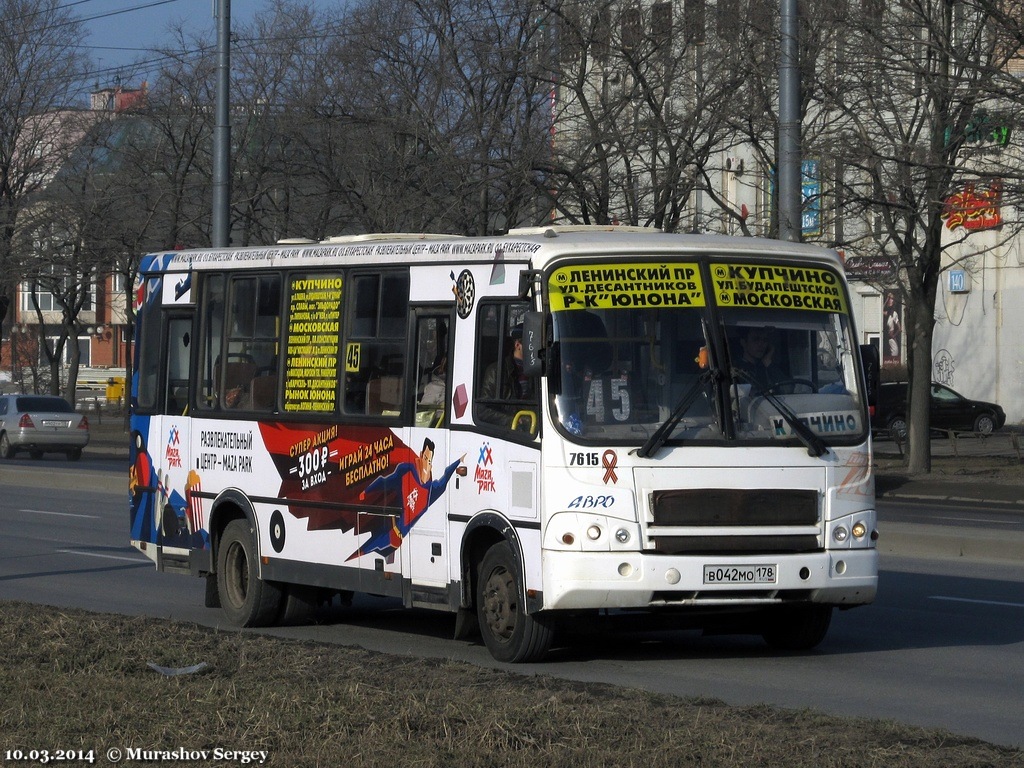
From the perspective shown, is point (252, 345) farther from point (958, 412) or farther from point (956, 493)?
point (958, 412)

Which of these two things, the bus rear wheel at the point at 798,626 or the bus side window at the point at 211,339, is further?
the bus side window at the point at 211,339

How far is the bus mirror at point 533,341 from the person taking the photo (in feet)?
31.3

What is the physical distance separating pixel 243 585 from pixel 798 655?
4.11m

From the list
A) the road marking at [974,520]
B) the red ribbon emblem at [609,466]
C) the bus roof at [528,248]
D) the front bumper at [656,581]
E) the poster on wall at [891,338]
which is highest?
the poster on wall at [891,338]

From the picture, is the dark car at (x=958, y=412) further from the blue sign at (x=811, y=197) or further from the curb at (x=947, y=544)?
the curb at (x=947, y=544)

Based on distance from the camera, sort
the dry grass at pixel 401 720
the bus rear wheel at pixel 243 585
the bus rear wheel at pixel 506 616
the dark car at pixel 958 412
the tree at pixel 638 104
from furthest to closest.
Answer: the dark car at pixel 958 412, the tree at pixel 638 104, the bus rear wheel at pixel 243 585, the bus rear wheel at pixel 506 616, the dry grass at pixel 401 720

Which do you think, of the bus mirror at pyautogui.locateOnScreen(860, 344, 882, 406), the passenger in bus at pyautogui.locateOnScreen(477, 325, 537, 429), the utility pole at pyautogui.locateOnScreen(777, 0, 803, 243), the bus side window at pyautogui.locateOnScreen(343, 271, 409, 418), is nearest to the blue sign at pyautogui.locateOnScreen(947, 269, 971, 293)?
the utility pole at pyautogui.locateOnScreen(777, 0, 803, 243)

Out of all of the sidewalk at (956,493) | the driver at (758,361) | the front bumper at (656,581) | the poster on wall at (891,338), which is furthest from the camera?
the poster on wall at (891,338)

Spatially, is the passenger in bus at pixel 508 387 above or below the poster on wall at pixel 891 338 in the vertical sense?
below

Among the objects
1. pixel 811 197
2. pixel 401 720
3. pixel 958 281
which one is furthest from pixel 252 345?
pixel 958 281

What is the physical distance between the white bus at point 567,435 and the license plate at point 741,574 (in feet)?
0.04

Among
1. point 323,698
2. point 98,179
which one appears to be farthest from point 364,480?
point 98,179

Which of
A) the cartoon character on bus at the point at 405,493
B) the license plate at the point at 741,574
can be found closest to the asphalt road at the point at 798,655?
the license plate at the point at 741,574

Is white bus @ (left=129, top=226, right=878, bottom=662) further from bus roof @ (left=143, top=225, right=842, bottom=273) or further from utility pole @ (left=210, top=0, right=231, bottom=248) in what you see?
utility pole @ (left=210, top=0, right=231, bottom=248)
